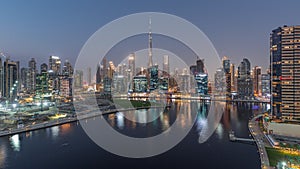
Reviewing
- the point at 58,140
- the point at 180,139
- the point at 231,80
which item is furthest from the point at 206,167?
the point at 231,80

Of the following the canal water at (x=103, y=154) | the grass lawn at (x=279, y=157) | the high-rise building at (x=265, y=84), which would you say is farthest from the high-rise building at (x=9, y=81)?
the high-rise building at (x=265, y=84)

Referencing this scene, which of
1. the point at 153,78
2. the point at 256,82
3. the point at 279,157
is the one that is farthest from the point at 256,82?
the point at 279,157

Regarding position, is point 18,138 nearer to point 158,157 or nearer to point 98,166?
point 98,166

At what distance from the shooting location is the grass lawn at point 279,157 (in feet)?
11.7

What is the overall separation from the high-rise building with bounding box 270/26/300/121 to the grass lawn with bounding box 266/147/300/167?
2757mm

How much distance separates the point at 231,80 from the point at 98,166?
2099 cm

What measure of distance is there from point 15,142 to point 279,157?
18.9 ft

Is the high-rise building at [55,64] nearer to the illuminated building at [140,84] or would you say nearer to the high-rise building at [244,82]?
the illuminated building at [140,84]

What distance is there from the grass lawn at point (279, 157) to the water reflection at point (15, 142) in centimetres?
508

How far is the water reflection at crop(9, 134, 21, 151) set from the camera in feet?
15.3

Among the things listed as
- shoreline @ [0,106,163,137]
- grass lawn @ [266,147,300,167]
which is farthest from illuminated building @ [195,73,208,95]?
grass lawn @ [266,147,300,167]

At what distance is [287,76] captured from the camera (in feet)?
21.0

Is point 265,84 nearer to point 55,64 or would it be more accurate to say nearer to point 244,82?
point 244,82

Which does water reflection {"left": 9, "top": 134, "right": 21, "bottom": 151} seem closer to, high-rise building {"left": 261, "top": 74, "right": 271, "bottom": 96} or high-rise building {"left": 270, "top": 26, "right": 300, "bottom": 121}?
A: high-rise building {"left": 270, "top": 26, "right": 300, "bottom": 121}
